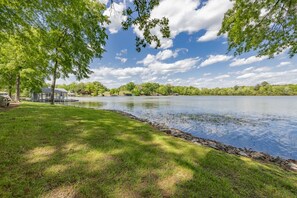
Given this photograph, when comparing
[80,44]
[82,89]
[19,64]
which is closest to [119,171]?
[80,44]

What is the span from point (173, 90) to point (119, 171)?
167m

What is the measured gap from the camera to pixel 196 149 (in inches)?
232

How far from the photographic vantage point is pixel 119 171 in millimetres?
3980

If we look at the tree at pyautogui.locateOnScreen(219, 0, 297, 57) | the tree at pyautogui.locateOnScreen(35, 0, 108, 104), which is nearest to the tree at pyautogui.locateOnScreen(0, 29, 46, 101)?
the tree at pyautogui.locateOnScreen(35, 0, 108, 104)

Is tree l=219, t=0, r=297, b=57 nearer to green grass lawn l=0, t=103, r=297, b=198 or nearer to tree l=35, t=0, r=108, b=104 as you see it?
green grass lawn l=0, t=103, r=297, b=198

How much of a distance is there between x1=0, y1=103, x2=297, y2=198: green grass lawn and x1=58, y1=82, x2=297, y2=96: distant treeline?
13217 cm

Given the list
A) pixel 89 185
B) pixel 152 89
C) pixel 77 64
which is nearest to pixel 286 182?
pixel 89 185

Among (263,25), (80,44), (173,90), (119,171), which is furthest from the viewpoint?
(173,90)

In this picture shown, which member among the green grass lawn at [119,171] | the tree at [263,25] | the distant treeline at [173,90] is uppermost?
the distant treeline at [173,90]

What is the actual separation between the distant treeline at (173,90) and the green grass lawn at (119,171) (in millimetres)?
132167

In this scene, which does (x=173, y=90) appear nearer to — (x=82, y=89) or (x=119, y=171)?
(x=82, y=89)

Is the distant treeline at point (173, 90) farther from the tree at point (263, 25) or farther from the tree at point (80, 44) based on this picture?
the tree at point (263, 25)

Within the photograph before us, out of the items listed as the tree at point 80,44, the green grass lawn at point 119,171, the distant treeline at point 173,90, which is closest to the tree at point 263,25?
the green grass lawn at point 119,171

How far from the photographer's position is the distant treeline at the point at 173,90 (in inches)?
4815
